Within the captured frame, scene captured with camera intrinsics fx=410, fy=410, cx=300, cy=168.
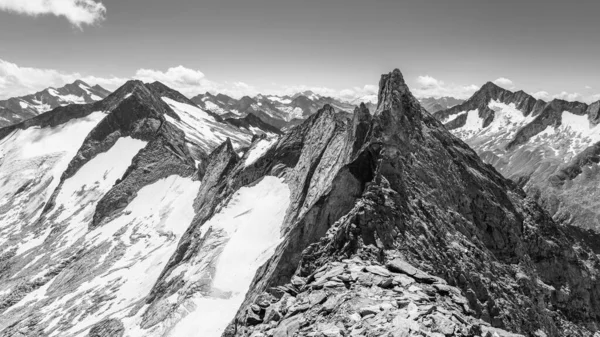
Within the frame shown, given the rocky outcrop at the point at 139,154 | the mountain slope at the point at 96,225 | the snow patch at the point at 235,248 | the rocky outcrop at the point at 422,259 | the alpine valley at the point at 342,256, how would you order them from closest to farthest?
→ the rocky outcrop at the point at 422,259, the alpine valley at the point at 342,256, the snow patch at the point at 235,248, the mountain slope at the point at 96,225, the rocky outcrop at the point at 139,154

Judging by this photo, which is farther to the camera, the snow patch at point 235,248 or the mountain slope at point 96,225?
the mountain slope at point 96,225

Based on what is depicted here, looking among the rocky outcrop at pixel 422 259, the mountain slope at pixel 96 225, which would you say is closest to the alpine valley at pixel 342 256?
the rocky outcrop at pixel 422 259

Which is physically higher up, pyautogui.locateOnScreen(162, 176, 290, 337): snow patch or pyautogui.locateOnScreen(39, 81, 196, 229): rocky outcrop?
pyautogui.locateOnScreen(39, 81, 196, 229): rocky outcrop

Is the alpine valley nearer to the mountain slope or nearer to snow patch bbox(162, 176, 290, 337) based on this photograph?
snow patch bbox(162, 176, 290, 337)

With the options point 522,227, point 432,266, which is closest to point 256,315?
point 432,266

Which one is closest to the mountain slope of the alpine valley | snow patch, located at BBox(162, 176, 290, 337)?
the alpine valley

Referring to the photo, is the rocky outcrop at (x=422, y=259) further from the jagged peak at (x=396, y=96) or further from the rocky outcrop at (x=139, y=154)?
the rocky outcrop at (x=139, y=154)

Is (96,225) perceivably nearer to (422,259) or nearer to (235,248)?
(235,248)

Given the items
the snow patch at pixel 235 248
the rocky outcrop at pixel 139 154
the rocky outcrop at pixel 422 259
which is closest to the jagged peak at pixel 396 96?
the rocky outcrop at pixel 422 259

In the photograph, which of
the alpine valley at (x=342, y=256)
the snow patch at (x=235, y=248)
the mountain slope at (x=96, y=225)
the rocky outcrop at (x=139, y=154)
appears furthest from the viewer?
the rocky outcrop at (x=139, y=154)

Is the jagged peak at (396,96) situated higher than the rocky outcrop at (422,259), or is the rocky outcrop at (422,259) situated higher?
the jagged peak at (396,96)

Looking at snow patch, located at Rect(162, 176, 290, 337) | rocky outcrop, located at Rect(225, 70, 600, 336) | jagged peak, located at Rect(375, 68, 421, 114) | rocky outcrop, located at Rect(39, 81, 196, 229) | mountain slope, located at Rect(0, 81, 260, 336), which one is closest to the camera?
rocky outcrop, located at Rect(225, 70, 600, 336)
